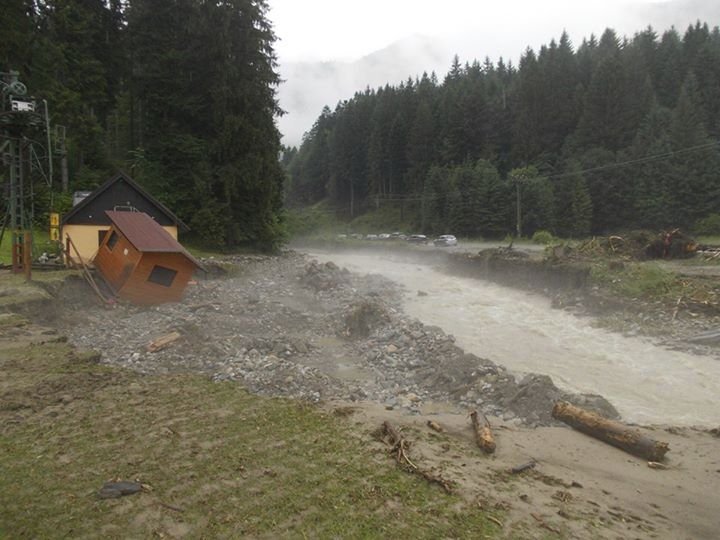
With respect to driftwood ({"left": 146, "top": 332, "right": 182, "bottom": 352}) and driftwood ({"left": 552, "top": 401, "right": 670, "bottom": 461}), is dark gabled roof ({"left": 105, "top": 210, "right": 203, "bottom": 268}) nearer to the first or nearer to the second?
driftwood ({"left": 146, "top": 332, "right": 182, "bottom": 352})

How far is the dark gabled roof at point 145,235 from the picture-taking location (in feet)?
58.6

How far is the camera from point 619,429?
313 inches

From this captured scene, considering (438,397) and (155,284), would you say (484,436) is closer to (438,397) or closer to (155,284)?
(438,397)

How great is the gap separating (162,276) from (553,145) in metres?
70.4

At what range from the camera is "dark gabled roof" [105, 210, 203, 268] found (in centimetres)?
1786

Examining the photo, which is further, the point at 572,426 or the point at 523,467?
the point at 572,426

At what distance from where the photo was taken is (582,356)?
571 inches

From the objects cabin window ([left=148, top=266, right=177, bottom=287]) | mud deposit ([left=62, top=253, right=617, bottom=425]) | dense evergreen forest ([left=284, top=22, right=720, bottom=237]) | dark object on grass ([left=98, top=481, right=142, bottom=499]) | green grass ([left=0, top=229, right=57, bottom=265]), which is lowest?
mud deposit ([left=62, top=253, right=617, bottom=425])

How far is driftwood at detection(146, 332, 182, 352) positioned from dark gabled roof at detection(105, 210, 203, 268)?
644 centimetres

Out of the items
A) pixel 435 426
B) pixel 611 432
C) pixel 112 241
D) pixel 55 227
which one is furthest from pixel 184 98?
pixel 611 432

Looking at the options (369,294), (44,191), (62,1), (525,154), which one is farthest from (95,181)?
(525,154)

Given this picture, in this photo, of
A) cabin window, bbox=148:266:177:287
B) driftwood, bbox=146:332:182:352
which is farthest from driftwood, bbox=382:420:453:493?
cabin window, bbox=148:266:177:287

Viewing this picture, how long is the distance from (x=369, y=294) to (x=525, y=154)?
198ft

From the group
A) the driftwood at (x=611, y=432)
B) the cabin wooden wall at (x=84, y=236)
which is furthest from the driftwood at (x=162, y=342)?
the cabin wooden wall at (x=84, y=236)
